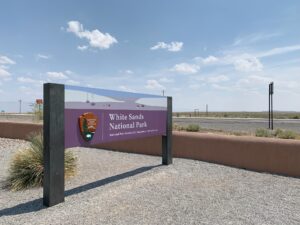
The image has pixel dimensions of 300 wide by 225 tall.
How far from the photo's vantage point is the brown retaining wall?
7.34 m

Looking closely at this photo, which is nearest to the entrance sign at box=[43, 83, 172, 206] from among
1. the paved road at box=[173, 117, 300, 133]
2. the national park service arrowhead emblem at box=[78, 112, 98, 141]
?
the national park service arrowhead emblem at box=[78, 112, 98, 141]

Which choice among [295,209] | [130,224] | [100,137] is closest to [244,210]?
[295,209]

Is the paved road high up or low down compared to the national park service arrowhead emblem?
down

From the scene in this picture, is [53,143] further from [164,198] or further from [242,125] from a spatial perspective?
[242,125]

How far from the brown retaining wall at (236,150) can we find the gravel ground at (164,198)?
0.37 m

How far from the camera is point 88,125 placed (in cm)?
589

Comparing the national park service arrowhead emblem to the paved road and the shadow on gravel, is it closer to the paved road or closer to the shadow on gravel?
the shadow on gravel

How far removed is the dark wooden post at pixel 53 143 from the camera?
5043mm

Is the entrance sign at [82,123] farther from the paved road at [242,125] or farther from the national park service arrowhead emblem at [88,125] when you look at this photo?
the paved road at [242,125]

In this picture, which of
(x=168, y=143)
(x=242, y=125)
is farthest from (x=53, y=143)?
(x=242, y=125)

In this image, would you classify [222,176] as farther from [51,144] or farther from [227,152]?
[51,144]

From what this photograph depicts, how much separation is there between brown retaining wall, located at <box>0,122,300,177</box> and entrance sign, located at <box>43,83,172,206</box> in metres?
1.52

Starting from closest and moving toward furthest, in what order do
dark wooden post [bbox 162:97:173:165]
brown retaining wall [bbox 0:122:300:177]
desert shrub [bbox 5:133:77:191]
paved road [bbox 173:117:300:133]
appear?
1. desert shrub [bbox 5:133:77:191]
2. brown retaining wall [bbox 0:122:300:177]
3. dark wooden post [bbox 162:97:173:165]
4. paved road [bbox 173:117:300:133]

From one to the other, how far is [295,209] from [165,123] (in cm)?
450
